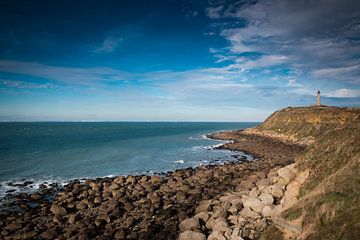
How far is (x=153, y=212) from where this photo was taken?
17516mm

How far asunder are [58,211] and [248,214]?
13.1 metres

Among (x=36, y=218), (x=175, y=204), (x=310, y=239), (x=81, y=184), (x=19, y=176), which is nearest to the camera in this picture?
(x=310, y=239)

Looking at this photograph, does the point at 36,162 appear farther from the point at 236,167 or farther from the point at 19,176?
the point at 236,167

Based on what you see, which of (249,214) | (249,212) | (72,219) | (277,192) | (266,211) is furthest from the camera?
(72,219)

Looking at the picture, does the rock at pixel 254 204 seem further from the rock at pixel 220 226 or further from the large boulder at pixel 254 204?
the rock at pixel 220 226

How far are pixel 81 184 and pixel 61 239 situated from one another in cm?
1234

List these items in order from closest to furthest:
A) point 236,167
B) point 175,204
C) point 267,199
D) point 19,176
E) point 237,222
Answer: point 237,222 < point 267,199 < point 175,204 < point 19,176 < point 236,167

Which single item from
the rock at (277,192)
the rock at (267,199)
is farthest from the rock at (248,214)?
the rock at (277,192)

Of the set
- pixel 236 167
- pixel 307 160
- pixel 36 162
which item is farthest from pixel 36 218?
pixel 36 162

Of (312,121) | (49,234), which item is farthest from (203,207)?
(312,121)

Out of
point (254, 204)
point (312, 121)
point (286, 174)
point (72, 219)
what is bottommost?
point (72, 219)

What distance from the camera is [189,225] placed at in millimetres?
14109

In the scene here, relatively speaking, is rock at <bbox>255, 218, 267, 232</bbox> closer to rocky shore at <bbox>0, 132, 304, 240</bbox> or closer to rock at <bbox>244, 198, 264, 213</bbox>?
rocky shore at <bbox>0, 132, 304, 240</bbox>

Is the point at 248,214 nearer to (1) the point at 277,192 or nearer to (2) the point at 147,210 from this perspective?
(1) the point at 277,192
